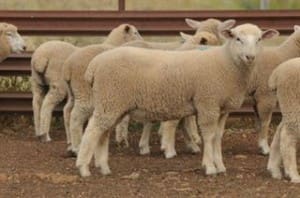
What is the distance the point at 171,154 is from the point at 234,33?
7.39ft

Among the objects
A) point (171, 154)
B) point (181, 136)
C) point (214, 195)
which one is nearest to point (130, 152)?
point (171, 154)

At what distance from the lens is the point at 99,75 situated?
8.95 meters

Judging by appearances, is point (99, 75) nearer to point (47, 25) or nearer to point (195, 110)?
point (195, 110)

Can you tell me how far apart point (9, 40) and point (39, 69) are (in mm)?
1213

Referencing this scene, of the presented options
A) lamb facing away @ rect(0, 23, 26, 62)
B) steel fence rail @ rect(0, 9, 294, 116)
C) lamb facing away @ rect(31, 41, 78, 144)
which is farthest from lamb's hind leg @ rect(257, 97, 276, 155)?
lamb facing away @ rect(0, 23, 26, 62)

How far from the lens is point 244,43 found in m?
8.73

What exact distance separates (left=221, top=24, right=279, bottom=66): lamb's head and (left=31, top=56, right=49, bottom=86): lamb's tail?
361 centimetres

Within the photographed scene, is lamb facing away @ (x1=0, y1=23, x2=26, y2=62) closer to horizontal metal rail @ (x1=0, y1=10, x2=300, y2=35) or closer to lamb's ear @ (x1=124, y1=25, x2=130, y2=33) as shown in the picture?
horizontal metal rail @ (x1=0, y1=10, x2=300, y2=35)

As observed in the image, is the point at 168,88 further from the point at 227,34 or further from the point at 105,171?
the point at 105,171

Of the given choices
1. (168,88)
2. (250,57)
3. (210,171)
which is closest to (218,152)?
(210,171)

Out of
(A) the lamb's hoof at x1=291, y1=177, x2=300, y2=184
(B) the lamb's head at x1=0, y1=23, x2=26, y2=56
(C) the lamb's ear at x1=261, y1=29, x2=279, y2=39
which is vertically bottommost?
(A) the lamb's hoof at x1=291, y1=177, x2=300, y2=184

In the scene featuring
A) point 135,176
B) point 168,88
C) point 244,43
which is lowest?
point 135,176

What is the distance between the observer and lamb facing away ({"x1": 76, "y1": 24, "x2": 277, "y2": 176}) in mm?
8852

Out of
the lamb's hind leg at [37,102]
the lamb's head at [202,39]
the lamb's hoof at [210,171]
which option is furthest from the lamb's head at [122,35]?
the lamb's hoof at [210,171]
